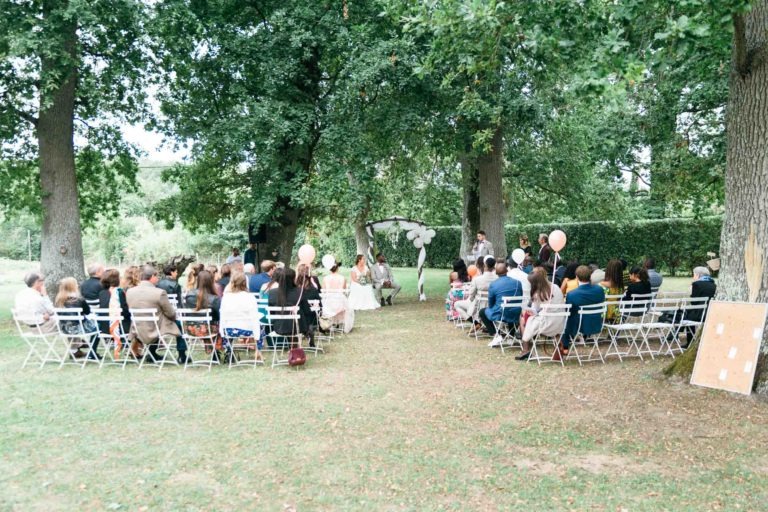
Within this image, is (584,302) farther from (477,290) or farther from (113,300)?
(113,300)

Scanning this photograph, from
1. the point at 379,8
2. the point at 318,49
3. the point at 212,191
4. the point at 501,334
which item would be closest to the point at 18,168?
the point at 212,191

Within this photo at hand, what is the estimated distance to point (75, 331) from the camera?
920 cm

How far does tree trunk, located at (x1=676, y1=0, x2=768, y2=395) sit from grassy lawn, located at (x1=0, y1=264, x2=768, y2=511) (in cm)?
125

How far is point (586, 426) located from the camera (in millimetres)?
5988

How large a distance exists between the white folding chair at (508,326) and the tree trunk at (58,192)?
30.8 ft

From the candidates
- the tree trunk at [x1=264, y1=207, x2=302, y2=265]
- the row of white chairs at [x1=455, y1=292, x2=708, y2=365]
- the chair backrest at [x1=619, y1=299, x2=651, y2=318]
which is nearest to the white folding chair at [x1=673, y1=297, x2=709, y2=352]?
the row of white chairs at [x1=455, y1=292, x2=708, y2=365]

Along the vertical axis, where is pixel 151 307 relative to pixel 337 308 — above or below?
above

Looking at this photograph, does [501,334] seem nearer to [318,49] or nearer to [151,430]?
[151,430]

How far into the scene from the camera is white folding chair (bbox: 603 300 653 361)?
878 centimetres

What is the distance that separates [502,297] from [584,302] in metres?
1.35

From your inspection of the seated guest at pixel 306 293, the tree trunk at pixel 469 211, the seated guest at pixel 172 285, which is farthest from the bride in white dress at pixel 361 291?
the seated guest at pixel 172 285

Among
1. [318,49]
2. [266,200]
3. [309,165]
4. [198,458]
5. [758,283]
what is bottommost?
[198,458]

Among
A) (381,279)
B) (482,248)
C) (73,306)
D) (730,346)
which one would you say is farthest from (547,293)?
(381,279)

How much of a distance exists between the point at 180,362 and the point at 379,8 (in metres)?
9.86
